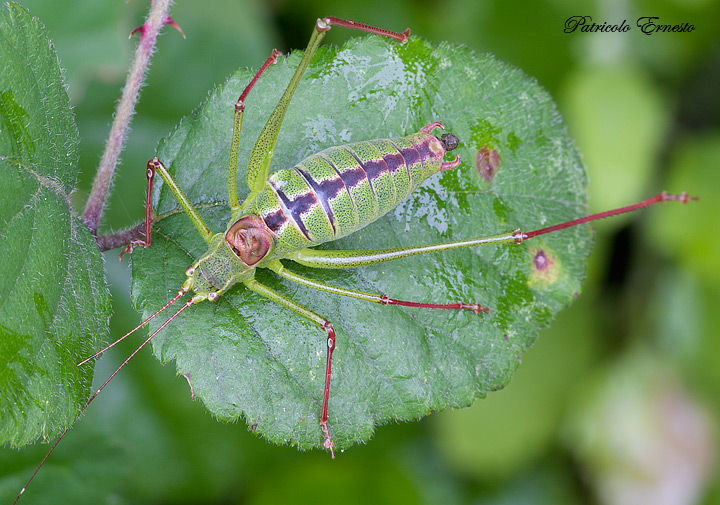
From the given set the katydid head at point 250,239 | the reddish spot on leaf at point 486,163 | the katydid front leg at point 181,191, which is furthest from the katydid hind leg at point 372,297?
the reddish spot on leaf at point 486,163

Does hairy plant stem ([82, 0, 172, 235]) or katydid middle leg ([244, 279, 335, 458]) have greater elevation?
hairy plant stem ([82, 0, 172, 235])

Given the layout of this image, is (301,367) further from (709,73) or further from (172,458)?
(709,73)

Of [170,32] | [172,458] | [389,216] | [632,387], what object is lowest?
[172,458]

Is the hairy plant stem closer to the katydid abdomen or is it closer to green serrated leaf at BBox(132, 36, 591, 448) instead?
green serrated leaf at BBox(132, 36, 591, 448)

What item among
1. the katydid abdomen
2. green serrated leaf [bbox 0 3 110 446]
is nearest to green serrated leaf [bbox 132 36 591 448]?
the katydid abdomen

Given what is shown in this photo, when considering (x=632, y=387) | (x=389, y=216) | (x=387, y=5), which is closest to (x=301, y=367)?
(x=389, y=216)


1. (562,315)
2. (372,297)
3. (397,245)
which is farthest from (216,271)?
(562,315)

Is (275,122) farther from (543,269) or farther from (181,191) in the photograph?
(543,269)

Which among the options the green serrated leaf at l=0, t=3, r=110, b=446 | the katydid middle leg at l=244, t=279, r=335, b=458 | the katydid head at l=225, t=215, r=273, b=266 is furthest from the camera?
the katydid head at l=225, t=215, r=273, b=266
